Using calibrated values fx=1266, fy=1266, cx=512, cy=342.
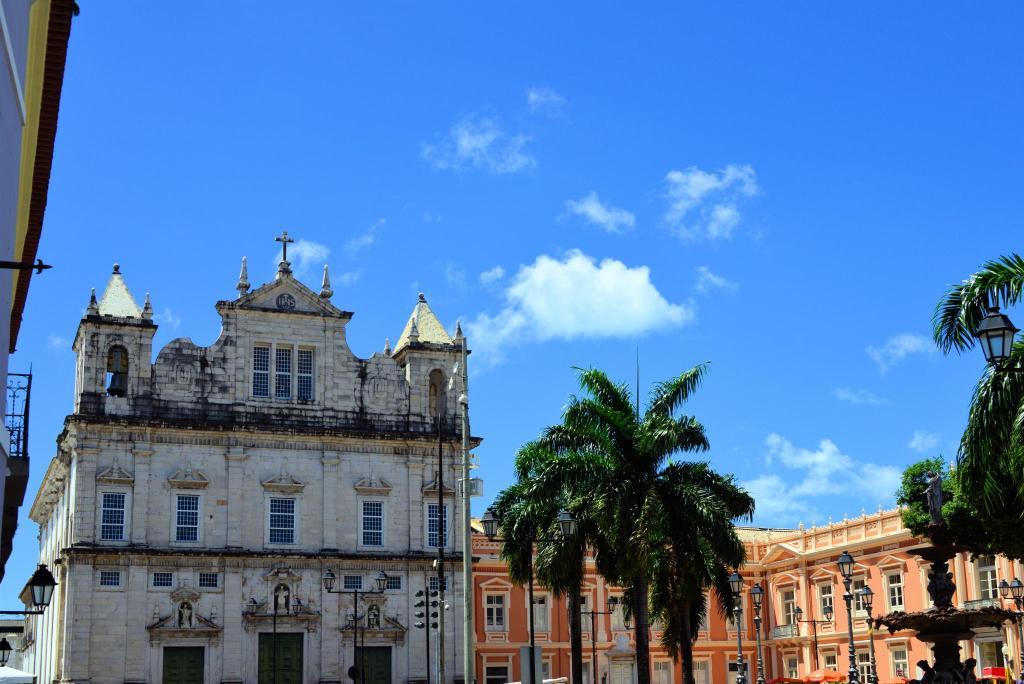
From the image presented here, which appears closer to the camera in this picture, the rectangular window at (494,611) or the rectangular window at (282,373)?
the rectangular window at (282,373)

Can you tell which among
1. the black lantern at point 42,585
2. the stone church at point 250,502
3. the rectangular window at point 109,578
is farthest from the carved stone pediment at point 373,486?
the black lantern at point 42,585

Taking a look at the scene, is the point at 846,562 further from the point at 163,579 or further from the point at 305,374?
the point at 163,579

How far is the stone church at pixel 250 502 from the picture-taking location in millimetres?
42406

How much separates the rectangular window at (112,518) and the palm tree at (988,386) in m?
30.6

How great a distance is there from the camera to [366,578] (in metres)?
45.3

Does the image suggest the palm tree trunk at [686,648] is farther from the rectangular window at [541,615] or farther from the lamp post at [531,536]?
the rectangular window at [541,615]

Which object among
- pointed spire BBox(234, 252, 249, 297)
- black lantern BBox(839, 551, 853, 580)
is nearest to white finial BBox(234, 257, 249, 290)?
pointed spire BBox(234, 252, 249, 297)

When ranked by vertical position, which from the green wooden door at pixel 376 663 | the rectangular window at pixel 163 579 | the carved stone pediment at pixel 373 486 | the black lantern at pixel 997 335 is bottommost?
the green wooden door at pixel 376 663

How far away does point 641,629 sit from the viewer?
99.6 ft

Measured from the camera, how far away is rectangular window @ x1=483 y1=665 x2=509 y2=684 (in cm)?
5325

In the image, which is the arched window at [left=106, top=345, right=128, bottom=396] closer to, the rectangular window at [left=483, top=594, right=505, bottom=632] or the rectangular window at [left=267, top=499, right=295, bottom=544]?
the rectangular window at [left=267, top=499, right=295, bottom=544]

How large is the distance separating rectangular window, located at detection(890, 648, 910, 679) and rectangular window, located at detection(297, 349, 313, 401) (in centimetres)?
2590

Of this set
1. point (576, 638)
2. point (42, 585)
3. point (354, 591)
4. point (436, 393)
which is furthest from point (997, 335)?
point (436, 393)

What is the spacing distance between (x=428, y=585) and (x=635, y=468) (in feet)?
50.8
